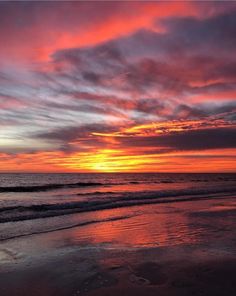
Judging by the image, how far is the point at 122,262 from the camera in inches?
300

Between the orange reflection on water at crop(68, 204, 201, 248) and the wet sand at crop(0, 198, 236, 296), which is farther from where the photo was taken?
Result: the orange reflection on water at crop(68, 204, 201, 248)

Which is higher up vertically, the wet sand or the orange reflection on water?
the orange reflection on water

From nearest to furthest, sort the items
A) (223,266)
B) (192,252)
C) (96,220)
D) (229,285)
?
(229,285)
(223,266)
(192,252)
(96,220)

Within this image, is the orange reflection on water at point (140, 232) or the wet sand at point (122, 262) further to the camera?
the orange reflection on water at point (140, 232)

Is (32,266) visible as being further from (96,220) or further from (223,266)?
(96,220)

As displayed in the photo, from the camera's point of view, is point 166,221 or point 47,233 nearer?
point 47,233

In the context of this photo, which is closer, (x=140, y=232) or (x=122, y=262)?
(x=122, y=262)

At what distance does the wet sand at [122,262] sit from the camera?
600 centimetres

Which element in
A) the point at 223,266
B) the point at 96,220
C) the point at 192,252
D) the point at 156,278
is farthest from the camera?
the point at 96,220

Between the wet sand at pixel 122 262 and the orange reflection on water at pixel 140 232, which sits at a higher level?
the orange reflection on water at pixel 140 232

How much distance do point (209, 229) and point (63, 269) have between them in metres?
6.25

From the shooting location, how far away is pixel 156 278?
21.4ft

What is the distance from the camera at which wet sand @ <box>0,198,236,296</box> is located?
600 cm

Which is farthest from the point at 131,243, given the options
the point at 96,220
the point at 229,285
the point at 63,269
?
the point at 96,220
